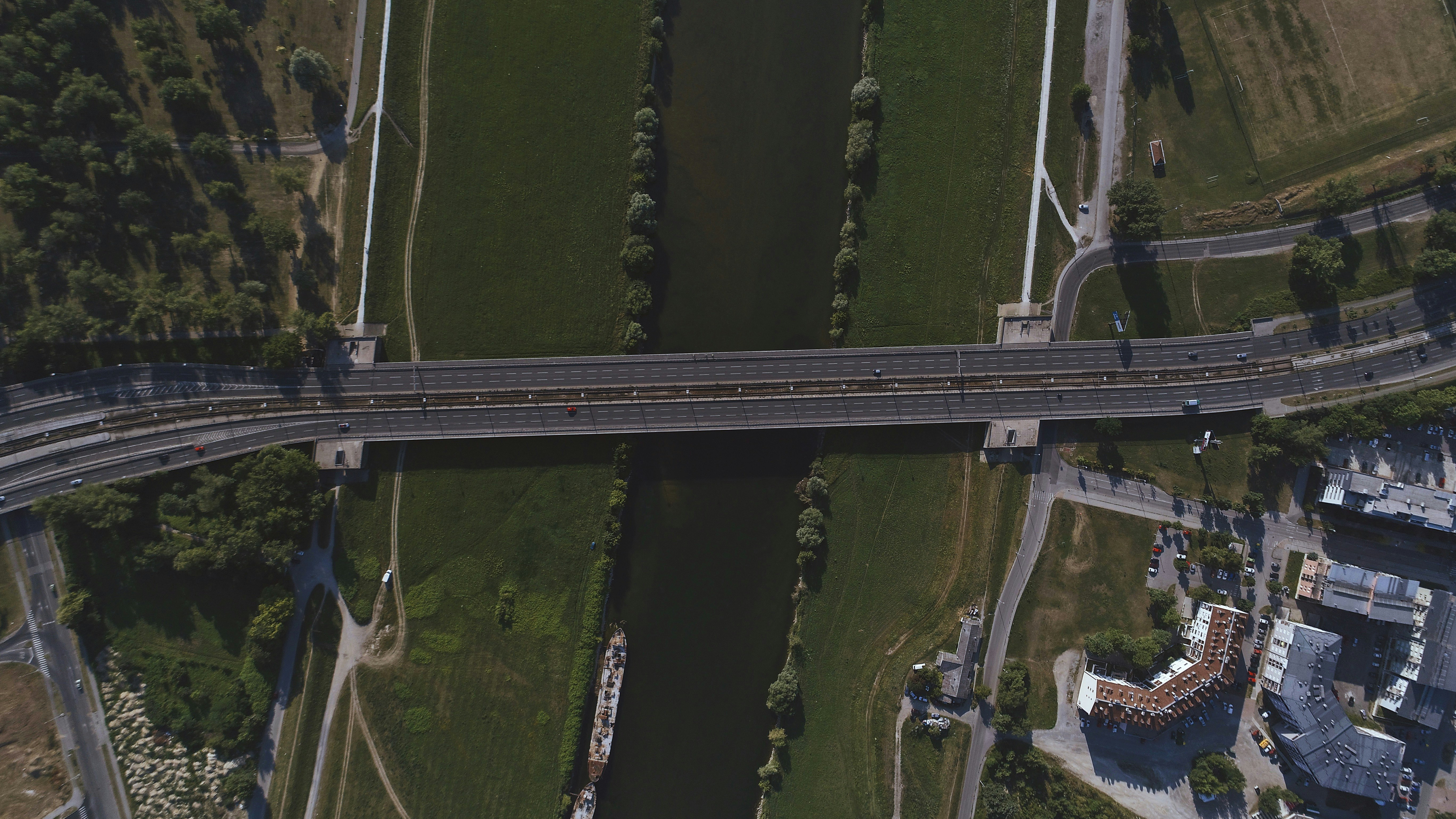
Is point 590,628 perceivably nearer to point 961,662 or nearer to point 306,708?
point 306,708

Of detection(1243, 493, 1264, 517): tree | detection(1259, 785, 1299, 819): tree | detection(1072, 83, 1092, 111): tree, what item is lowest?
detection(1259, 785, 1299, 819): tree

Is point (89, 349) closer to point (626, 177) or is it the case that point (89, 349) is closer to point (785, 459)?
point (626, 177)

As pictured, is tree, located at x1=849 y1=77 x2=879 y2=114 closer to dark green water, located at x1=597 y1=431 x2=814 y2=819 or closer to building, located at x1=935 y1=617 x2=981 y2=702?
dark green water, located at x1=597 y1=431 x2=814 y2=819

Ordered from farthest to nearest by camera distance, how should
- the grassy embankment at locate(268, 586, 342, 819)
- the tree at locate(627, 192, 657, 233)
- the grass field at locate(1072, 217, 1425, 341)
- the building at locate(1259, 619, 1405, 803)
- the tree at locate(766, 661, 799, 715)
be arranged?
the grass field at locate(1072, 217, 1425, 341)
the tree at locate(627, 192, 657, 233)
the tree at locate(766, 661, 799, 715)
the grassy embankment at locate(268, 586, 342, 819)
the building at locate(1259, 619, 1405, 803)

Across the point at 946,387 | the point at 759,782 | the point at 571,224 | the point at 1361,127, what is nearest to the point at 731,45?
the point at 571,224

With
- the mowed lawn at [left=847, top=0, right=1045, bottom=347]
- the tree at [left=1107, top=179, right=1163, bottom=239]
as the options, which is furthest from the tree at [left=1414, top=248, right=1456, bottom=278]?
the mowed lawn at [left=847, top=0, right=1045, bottom=347]

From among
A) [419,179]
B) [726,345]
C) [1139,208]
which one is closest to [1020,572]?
[1139,208]
